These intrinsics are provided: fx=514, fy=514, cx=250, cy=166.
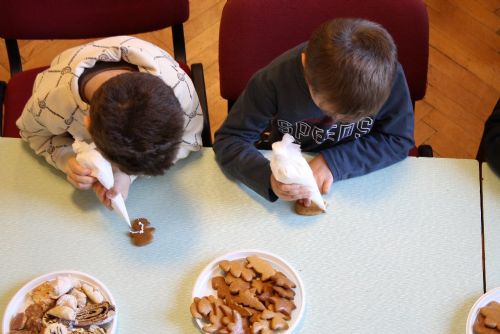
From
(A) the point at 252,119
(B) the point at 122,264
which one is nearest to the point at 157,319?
(B) the point at 122,264

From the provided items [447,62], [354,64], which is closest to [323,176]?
[354,64]

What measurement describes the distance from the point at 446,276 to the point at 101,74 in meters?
0.72

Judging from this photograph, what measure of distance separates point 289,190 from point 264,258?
0.13 meters

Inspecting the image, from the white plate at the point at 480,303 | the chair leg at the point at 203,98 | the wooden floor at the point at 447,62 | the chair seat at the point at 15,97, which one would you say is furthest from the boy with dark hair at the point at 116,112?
the wooden floor at the point at 447,62

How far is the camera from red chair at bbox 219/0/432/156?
1054 millimetres

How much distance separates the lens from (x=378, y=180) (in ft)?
3.24

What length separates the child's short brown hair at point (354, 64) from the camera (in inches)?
31.5

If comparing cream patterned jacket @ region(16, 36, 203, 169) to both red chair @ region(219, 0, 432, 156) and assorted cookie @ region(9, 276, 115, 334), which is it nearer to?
red chair @ region(219, 0, 432, 156)

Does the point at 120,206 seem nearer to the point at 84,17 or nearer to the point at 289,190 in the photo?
the point at 289,190

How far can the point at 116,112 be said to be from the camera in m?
0.77

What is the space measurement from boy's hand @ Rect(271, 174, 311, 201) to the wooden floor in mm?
973

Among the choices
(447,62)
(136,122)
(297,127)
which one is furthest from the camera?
(447,62)

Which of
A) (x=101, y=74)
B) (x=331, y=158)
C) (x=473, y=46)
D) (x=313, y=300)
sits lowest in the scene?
(x=473, y=46)

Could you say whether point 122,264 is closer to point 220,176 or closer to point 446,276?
point 220,176
